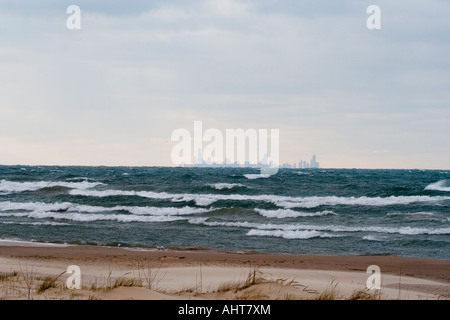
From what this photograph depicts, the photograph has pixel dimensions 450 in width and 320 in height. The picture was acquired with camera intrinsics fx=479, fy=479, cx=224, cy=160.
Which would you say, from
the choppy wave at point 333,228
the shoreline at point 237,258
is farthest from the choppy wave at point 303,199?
the shoreline at point 237,258

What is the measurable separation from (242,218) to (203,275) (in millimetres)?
14519

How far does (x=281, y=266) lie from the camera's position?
Result: 12.0 meters

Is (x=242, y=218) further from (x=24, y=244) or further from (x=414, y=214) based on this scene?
(x=24, y=244)

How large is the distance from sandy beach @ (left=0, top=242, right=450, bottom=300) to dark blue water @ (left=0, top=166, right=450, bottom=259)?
2.09m

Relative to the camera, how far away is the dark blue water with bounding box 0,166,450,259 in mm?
16812

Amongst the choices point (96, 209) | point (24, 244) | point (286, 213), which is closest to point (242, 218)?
point (286, 213)

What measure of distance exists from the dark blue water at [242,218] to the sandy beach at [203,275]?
2086 mm

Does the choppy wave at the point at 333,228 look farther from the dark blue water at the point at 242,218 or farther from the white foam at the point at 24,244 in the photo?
the white foam at the point at 24,244

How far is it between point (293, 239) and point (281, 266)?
6.14m

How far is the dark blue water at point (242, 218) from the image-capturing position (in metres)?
16.8

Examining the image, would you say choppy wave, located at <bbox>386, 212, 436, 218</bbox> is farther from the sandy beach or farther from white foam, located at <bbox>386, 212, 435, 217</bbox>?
the sandy beach

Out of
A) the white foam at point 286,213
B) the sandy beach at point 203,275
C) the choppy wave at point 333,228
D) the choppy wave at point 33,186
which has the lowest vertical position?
the white foam at point 286,213
